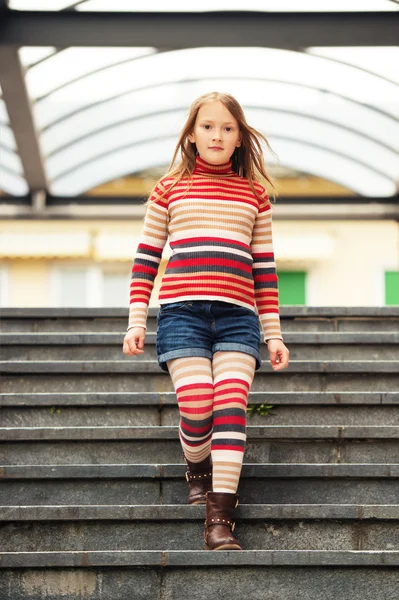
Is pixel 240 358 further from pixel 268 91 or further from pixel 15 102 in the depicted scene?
pixel 268 91

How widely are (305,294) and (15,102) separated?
7.83 metres

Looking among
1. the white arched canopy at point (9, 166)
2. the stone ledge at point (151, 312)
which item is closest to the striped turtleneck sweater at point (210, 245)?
the stone ledge at point (151, 312)

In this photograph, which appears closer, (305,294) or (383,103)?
(383,103)

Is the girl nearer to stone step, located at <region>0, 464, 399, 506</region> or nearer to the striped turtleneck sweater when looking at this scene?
the striped turtleneck sweater

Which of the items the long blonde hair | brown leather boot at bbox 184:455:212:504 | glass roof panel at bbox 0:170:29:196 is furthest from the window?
brown leather boot at bbox 184:455:212:504

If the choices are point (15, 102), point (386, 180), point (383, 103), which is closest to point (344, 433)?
point (15, 102)

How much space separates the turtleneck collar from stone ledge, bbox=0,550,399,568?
1.57 meters

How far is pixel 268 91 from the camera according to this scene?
1421 cm

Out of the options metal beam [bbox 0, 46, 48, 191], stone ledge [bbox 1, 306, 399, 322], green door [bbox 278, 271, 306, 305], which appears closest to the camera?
stone ledge [bbox 1, 306, 399, 322]

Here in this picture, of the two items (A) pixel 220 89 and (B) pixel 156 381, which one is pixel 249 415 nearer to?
(B) pixel 156 381

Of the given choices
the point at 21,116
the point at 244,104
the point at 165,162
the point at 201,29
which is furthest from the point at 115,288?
the point at 201,29

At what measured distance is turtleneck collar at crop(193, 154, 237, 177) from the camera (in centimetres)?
432

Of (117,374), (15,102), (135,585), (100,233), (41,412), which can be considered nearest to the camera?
(135,585)

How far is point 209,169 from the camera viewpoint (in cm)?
432
